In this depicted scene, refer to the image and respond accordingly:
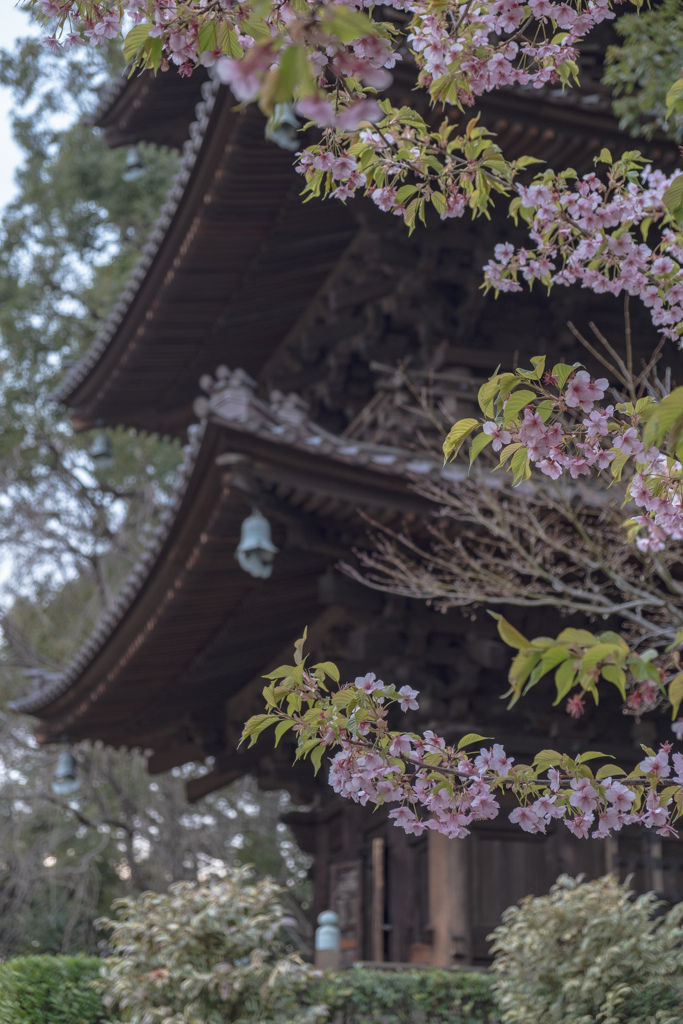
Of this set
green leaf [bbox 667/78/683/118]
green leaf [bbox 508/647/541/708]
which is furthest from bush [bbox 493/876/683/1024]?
green leaf [bbox 667/78/683/118]

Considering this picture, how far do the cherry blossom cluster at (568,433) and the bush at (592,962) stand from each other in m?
2.48

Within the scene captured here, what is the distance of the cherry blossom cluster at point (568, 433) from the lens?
2.67m

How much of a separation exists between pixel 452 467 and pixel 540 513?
59 cm

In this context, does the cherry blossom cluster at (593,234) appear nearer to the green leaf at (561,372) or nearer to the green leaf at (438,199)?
the green leaf at (438,199)

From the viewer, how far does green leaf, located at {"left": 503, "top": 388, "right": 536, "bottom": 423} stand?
8.70ft

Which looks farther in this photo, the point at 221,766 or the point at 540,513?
the point at 221,766

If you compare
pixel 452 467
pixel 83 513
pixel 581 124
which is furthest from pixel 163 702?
pixel 83 513

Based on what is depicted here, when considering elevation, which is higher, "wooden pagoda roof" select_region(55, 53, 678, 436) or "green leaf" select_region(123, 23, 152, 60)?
"wooden pagoda roof" select_region(55, 53, 678, 436)

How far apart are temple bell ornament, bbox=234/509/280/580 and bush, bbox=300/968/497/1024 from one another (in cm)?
238

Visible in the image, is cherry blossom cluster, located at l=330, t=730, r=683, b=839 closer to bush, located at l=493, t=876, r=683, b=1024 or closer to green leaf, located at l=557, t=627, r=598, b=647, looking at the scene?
green leaf, located at l=557, t=627, r=598, b=647

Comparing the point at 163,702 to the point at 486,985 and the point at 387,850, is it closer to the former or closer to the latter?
the point at 387,850

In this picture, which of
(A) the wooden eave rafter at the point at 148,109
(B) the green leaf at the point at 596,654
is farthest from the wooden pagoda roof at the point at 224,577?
(A) the wooden eave rafter at the point at 148,109

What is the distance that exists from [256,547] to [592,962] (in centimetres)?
266

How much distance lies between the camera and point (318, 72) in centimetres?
251
